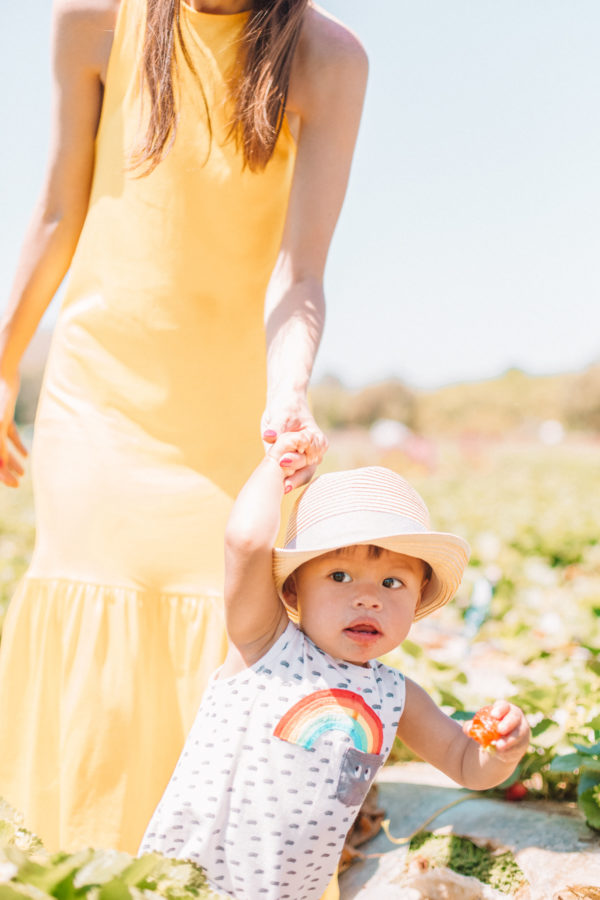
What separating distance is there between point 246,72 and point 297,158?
199 mm

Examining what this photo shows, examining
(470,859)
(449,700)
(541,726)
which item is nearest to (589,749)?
(541,726)

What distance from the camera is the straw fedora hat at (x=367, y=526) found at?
1.61 meters

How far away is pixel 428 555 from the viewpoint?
167 centimetres

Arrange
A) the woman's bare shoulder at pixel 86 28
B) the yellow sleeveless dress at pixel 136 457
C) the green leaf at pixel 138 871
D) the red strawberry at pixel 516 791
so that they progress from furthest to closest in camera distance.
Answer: the red strawberry at pixel 516 791 → the woman's bare shoulder at pixel 86 28 → the yellow sleeveless dress at pixel 136 457 → the green leaf at pixel 138 871

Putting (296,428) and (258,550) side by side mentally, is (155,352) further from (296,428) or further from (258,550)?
(258,550)

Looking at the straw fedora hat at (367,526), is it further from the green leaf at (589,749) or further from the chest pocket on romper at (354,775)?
the green leaf at (589,749)

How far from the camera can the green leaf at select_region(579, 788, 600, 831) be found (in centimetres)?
224

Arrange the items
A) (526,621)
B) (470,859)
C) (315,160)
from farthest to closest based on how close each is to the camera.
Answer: (526,621) → (470,859) → (315,160)

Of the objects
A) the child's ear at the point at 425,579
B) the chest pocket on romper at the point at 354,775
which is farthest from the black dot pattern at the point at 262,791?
the child's ear at the point at 425,579

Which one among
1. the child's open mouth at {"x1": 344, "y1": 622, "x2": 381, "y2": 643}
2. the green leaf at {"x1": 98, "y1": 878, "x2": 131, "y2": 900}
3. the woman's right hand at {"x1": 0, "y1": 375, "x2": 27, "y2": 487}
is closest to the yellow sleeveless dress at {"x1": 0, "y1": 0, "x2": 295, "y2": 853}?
the woman's right hand at {"x1": 0, "y1": 375, "x2": 27, "y2": 487}

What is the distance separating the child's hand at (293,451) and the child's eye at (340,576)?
163mm

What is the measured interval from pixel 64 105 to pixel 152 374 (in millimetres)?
610

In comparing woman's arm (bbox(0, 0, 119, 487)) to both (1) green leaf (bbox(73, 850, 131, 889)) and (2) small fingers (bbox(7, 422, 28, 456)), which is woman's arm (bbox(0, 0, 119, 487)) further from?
(1) green leaf (bbox(73, 850, 131, 889))

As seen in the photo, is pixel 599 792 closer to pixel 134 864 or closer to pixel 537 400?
pixel 134 864
